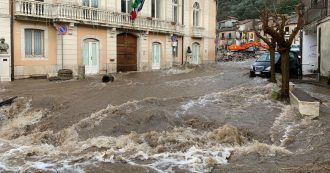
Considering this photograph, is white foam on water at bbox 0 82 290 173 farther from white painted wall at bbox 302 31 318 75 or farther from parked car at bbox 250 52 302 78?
white painted wall at bbox 302 31 318 75

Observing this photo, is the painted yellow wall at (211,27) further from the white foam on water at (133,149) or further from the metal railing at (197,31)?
the white foam on water at (133,149)

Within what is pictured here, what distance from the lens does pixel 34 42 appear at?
23250 millimetres

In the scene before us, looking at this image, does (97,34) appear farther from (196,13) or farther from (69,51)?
(196,13)

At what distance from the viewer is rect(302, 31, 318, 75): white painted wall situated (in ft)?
86.9

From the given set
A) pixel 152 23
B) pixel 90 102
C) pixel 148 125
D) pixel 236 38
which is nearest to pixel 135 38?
pixel 152 23

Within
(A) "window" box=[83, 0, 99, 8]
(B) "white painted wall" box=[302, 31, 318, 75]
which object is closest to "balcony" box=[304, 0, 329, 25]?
(B) "white painted wall" box=[302, 31, 318, 75]

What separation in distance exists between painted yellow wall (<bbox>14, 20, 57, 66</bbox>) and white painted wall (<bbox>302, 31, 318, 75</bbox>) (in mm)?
15306

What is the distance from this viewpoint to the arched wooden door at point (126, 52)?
28703 mm

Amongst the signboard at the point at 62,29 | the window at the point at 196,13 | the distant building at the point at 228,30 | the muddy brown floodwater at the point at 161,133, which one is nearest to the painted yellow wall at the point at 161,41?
the window at the point at 196,13

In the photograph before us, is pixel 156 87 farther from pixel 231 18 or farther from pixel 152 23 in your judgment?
pixel 231 18

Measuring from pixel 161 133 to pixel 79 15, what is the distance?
15.7 metres

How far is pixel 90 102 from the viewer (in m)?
14.7

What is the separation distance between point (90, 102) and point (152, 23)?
1707 cm

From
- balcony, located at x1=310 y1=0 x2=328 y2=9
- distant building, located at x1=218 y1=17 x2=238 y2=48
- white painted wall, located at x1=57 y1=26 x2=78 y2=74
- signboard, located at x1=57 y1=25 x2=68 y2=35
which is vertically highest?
distant building, located at x1=218 y1=17 x2=238 y2=48
